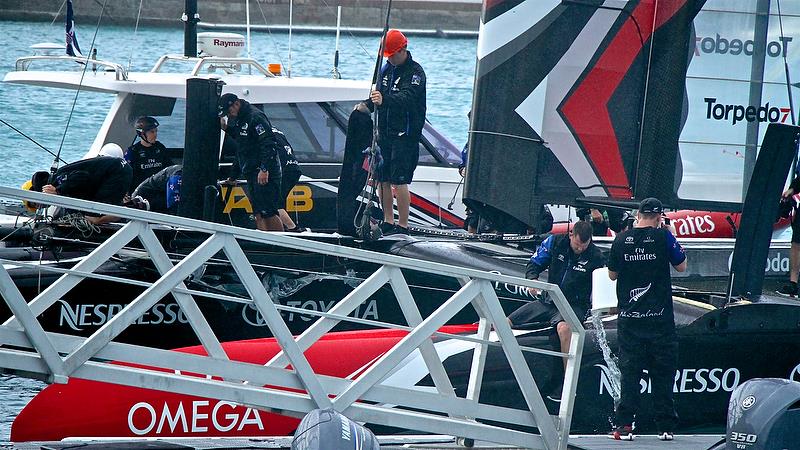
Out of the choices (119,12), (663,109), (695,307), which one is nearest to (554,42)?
(663,109)

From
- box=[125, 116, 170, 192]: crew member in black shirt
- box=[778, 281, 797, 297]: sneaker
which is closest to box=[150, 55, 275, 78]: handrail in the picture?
box=[125, 116, 170, 192]: crew member in black shirt

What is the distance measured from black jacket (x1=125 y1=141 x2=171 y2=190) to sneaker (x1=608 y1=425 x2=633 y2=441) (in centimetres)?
635

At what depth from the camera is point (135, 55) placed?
4475 centimetres

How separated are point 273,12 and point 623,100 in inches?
1580

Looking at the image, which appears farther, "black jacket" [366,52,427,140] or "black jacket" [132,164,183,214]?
"black jacket" [132,164,183,214]

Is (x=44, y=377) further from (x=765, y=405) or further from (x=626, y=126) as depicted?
(x=626, y=126)

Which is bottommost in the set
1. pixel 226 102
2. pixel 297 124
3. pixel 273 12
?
pixel 297 124

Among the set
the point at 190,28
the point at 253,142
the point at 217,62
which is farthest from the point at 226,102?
the point at 190,28

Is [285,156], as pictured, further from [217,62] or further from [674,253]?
[674,253]

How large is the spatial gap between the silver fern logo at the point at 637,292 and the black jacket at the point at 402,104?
329cm

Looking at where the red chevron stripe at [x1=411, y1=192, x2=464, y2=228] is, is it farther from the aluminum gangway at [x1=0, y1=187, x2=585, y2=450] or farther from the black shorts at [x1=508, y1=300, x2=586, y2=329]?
the aluminum gangway at [x1=0, y1=187, x2=585, y2=450]

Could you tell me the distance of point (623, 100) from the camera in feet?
33.5

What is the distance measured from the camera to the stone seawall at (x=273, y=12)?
4612 cm

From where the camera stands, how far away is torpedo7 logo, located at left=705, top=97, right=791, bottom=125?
33.1 feet
